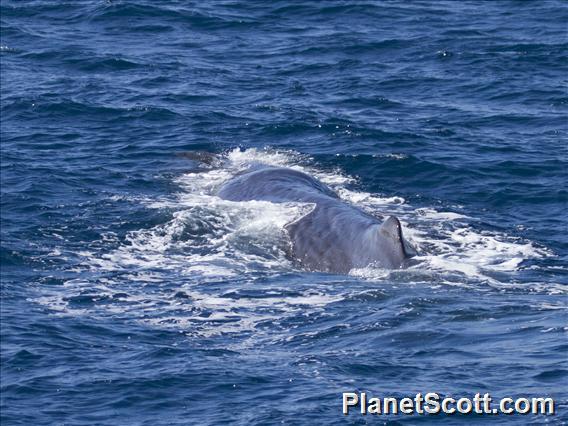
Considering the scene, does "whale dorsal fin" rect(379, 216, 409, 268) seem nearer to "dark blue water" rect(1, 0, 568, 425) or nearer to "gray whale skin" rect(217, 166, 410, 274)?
"gray whale skin" rect(217, 166, 410, 274)

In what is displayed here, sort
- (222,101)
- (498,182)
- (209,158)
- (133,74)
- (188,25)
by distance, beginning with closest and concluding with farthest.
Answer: (498,182) → (209,158) → (222,101) → (133,74) → (188,25)

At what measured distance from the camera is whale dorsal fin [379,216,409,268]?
80.0 feet

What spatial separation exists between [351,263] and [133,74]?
19.1 meters

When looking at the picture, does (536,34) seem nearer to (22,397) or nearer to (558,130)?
(558,130)

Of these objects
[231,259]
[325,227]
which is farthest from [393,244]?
[231,259]

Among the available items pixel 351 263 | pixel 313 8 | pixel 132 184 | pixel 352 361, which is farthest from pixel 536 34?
pixel 352 361

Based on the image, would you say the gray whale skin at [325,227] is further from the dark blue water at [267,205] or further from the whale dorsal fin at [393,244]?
the dark blue water at [267,205]

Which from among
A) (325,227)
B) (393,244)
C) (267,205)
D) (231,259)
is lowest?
(231,259)

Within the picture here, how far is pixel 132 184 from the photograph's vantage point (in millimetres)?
32281

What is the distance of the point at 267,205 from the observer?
95.7 ft

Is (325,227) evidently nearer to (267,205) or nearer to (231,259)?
(231,259)

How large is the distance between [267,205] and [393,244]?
207 inches

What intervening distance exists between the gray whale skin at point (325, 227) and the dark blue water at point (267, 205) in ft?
1.50

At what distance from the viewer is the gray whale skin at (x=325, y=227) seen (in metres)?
24.6
